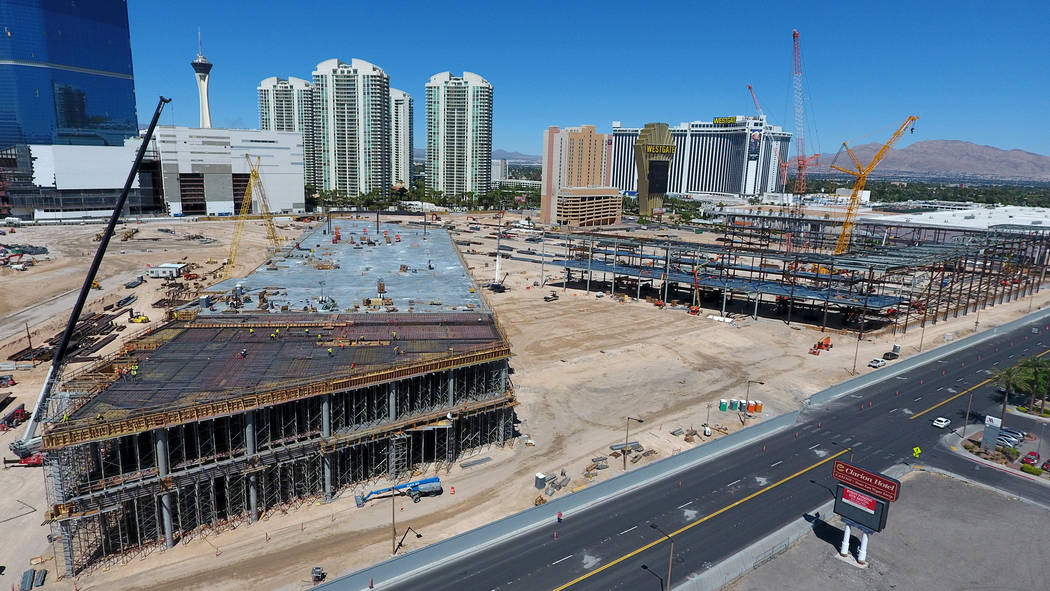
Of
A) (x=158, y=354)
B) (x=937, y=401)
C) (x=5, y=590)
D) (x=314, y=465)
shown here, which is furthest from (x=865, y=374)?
(x=5, y=590)

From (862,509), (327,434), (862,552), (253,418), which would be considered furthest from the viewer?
(327,434)

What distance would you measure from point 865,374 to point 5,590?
94.1 m

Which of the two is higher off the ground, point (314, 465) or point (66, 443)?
point (66, 443)

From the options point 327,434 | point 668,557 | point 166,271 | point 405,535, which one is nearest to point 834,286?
point 668,557

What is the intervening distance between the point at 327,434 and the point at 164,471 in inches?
456

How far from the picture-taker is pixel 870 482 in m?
44.1

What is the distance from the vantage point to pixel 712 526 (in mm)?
47000

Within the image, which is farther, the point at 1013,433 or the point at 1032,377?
the point at 1032,377

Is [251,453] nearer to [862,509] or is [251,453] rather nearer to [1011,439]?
[862,509]

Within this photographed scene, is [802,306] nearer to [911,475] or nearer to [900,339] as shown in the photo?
[900,339]

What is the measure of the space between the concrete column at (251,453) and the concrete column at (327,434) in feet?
17.4

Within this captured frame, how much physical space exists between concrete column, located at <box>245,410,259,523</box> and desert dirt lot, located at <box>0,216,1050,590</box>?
1.36 metres

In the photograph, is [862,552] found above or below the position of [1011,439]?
below

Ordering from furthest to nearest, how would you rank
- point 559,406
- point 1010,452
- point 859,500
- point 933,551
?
point 559,406, point 1010,452, point 933,551, point 859,500
